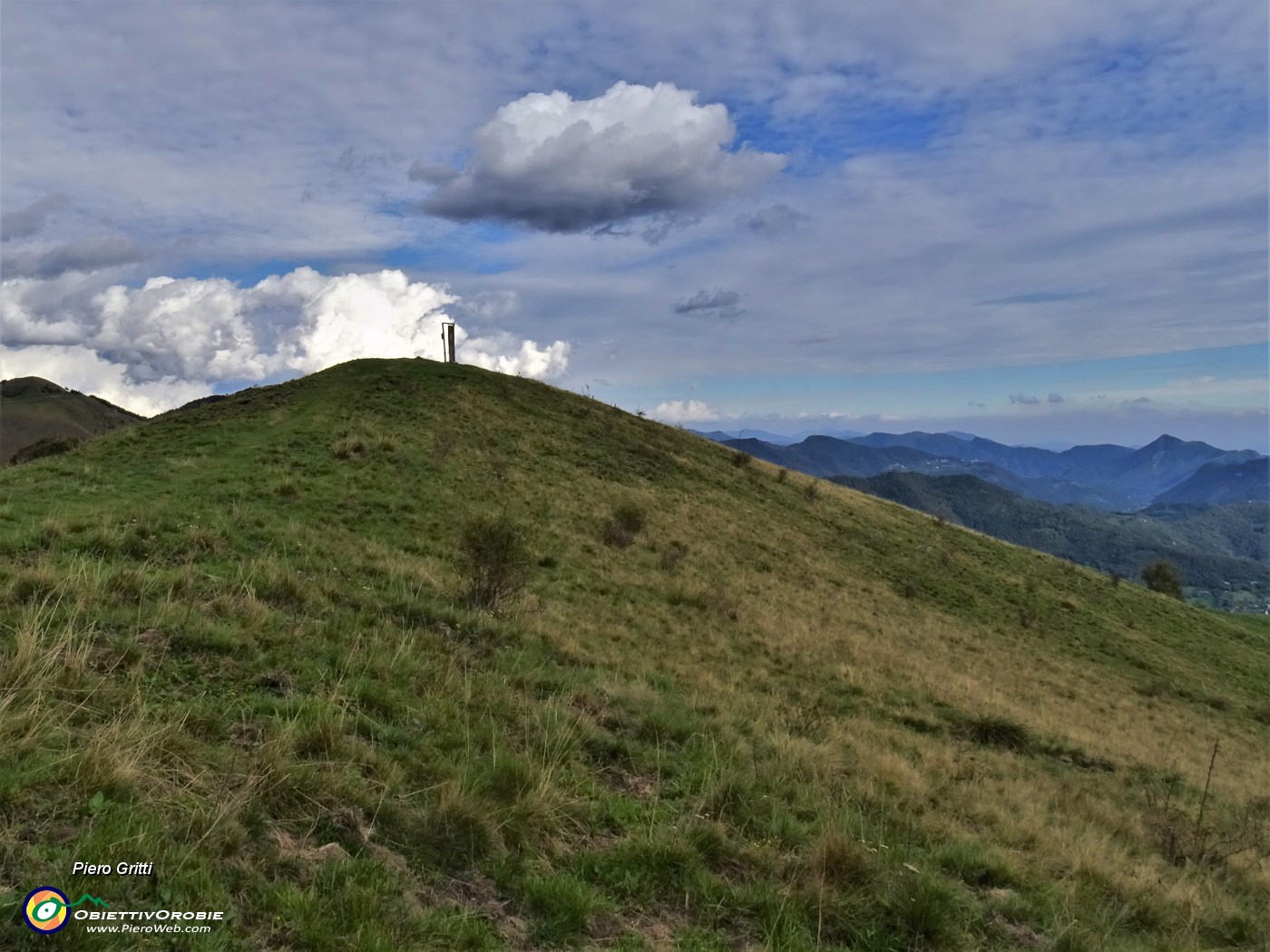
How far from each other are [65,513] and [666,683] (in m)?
11.4

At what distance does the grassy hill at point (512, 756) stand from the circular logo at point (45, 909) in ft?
0.17

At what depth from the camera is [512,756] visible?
20.6 ft

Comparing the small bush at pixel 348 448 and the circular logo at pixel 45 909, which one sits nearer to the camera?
the circular logo at pixel 45 909

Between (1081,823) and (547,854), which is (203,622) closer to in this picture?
(547,854)

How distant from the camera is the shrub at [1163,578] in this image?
69.9 m

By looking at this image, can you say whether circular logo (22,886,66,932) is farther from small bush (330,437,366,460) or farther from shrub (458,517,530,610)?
small bush (330,437,366,460)

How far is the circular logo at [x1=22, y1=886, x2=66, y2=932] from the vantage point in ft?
11.0

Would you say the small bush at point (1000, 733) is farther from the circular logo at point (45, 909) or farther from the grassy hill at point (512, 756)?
the circular logo at point (45, 909)

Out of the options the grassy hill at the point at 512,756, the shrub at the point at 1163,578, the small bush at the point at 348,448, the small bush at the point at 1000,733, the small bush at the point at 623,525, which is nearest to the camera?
the grassy hill at the point at 512,756

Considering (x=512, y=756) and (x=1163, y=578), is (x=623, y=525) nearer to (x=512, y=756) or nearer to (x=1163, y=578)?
(x=512, y=756)

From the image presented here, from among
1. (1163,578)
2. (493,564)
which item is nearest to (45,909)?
(493,564)

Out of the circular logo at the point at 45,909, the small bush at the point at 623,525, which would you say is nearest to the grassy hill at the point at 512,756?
the circular logo at the point at 45,909

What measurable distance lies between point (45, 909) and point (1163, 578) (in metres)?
90.9

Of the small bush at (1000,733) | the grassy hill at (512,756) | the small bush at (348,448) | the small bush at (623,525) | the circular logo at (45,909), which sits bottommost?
the small bush at (1000,733)
